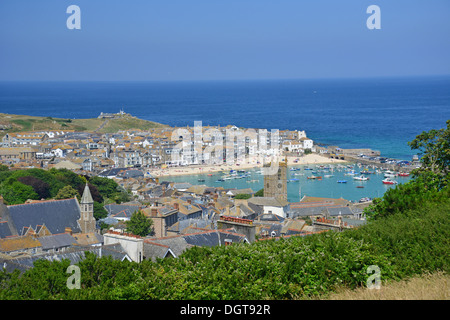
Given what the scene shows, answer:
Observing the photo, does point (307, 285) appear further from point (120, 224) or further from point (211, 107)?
point (211, 107)

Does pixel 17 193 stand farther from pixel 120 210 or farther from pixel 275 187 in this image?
pixel 275 187

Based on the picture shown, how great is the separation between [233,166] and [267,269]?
48774 mm

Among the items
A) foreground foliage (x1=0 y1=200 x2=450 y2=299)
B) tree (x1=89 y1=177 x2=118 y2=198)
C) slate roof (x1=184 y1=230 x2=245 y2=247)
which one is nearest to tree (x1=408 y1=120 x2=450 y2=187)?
slate roof (x1=184 y1=230 x2=245 y2=247)

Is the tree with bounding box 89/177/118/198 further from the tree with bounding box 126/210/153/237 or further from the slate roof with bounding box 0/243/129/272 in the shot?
the slate roof with bounding box 0/243/129/272

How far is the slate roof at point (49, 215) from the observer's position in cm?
1966

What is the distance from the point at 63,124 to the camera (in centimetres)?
8369

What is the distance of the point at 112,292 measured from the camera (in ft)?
23.6

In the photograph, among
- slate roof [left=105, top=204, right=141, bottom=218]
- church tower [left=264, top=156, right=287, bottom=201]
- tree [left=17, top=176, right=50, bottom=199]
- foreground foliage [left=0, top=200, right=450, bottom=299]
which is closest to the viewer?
foreground foliage [left=0, top=200, right=450, bottom=299]

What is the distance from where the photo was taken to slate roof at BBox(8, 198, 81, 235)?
19.7 meters

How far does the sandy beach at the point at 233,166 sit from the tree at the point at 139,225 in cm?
3141

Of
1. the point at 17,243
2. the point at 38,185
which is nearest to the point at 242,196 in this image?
the point at 38,185

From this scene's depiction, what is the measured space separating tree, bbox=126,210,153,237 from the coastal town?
0.39 m
